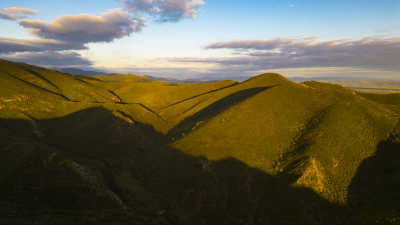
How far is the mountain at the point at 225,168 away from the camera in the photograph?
1951 inches

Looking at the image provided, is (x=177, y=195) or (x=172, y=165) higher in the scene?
(x=172, y=165)

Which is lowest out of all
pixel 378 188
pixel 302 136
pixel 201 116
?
pixel 378 188

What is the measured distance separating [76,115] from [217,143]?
8809 cm

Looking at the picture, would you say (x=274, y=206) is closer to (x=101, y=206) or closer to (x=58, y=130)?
(x=101, y=206)

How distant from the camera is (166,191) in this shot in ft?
208

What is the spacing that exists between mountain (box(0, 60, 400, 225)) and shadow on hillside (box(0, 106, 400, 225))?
0.29m

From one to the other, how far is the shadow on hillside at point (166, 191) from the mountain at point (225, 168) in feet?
0.94

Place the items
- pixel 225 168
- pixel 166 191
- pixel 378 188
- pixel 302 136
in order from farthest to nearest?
pixel 302 136 < pixel 225 168 < pixel 166 191 < pixel 378 188

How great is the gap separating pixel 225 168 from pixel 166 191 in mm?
20830

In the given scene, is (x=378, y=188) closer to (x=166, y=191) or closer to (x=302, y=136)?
(x=302, y=136)

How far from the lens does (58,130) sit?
332ft

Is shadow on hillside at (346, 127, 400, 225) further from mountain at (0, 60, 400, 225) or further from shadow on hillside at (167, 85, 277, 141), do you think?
shadow on hillside at (167, 85, 277, 141)

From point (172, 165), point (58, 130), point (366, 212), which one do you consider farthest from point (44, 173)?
point (366, 212)

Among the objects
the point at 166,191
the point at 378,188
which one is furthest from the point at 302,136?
the point at 166,191
